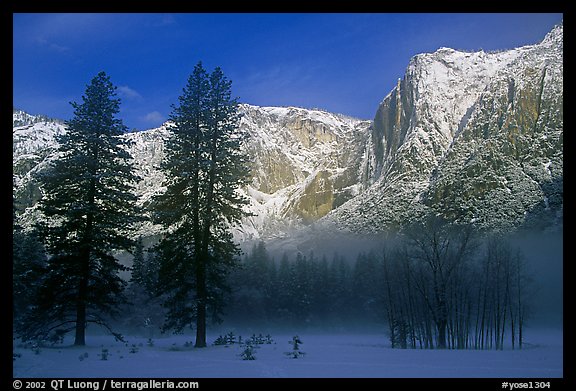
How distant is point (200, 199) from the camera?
1981cm

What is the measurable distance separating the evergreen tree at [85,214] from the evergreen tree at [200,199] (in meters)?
1.83

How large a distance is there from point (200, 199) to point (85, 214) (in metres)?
4.84

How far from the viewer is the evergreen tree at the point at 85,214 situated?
18062mm

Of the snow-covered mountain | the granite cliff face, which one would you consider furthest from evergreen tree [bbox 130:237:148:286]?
the granite cliff face

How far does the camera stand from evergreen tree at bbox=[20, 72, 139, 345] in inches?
711

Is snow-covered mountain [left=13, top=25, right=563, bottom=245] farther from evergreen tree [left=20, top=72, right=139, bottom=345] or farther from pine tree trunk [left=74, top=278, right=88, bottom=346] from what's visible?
pine tree trunk [left=74, top=278, right=88, bottom=346]

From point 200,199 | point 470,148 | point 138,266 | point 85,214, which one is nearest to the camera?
point 85,214

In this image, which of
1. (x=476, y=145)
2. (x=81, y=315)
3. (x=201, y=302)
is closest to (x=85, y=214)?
(x=81, y=315)

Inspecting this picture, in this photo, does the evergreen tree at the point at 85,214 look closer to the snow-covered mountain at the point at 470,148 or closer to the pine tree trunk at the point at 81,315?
the pine tree trunk at the point at 81,315

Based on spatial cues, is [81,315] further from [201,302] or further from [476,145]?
[476,145]
